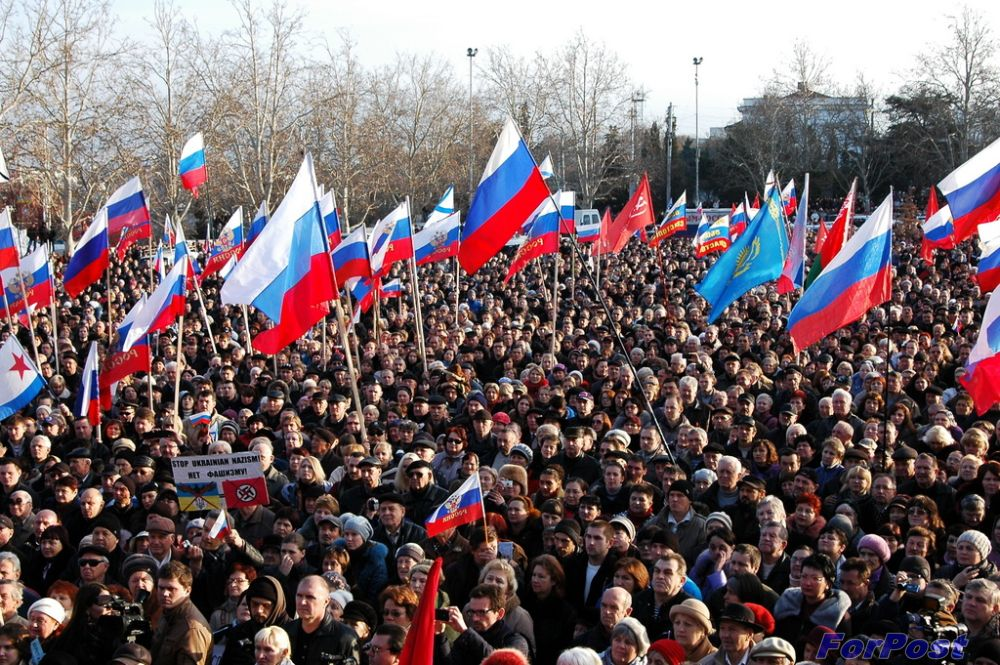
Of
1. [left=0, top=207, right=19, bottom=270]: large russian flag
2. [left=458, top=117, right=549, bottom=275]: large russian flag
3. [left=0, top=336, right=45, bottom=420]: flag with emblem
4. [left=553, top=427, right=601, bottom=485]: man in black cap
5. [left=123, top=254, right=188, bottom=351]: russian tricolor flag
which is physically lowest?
[left=553, top=427, right=601, bottom=485]: man in black cap

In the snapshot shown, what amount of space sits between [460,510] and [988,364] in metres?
3.74

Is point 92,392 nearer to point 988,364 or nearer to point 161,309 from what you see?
point 161,309

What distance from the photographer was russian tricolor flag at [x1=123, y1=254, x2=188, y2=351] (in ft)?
39.1

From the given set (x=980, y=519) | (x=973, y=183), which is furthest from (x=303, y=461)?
(x=973, y=183)

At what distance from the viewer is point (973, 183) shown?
10.6 metres

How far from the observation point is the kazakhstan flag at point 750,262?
41.7ft

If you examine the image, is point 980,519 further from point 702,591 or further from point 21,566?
point 21,566

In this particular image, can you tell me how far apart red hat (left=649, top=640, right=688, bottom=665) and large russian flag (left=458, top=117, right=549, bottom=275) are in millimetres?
5198

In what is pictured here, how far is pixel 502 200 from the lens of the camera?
10.1 meters

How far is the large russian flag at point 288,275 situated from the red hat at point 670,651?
4930 millimetres

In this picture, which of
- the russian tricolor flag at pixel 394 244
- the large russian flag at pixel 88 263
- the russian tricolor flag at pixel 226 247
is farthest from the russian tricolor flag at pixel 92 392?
the russian tricolor flag at pixel 226 247

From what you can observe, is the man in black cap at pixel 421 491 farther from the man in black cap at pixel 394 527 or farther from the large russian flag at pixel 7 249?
the large russian flag at pixel 7 249

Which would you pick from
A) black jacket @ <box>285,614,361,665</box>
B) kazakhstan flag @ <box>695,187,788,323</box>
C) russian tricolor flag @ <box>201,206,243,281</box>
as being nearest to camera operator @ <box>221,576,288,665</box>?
black jacket @ <box>285,614,361,665</box>

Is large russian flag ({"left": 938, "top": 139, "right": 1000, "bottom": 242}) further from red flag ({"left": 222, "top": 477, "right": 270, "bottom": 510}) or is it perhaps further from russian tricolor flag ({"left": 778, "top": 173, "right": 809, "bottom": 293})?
red flag ({"left": 222, "top": 477, "right": 270, "bottom": 510})
